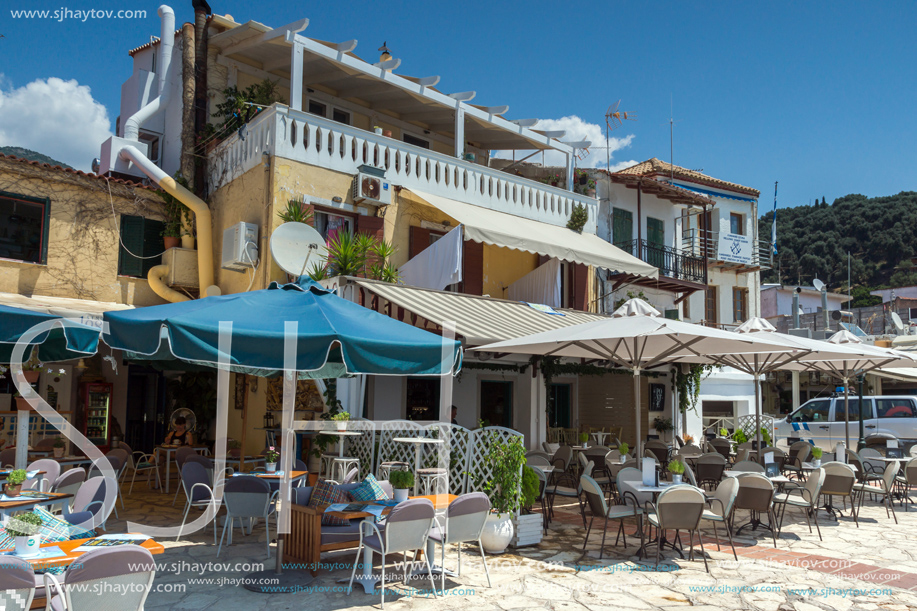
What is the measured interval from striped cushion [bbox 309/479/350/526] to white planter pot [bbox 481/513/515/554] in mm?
1887

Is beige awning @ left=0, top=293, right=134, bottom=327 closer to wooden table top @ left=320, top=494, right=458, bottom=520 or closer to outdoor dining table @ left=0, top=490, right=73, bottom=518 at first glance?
outdoor dining table @ left=0, top=490, right=73, bottom=518

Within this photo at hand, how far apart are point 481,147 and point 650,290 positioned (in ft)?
24.5

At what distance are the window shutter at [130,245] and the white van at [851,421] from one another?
53.3 feet

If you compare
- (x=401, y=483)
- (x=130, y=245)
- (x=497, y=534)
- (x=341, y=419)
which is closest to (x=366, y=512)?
(x=401, y=483)

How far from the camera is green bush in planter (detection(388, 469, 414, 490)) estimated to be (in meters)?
6.69

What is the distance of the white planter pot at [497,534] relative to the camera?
8000 mm

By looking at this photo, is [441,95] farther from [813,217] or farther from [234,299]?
[813,217]

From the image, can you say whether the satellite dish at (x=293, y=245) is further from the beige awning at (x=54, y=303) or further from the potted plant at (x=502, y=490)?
the potted plant at (x=502, y=490)

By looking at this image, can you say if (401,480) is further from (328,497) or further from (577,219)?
(577,219)

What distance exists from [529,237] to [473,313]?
2136 mm

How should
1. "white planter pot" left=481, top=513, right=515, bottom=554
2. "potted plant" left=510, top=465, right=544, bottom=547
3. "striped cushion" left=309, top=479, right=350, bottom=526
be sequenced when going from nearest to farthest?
"striped cushion" left=309, top=479, right=350, bottom=526 < "white planter pot" left=481, top=513, right=515, bottom=554 < "potted plant" left=510, top=465, right=544, bottom=547

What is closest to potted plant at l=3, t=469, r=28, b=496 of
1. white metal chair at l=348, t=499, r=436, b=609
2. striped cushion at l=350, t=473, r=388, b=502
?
striped cushion at l=350, t=473, r=388, b=502

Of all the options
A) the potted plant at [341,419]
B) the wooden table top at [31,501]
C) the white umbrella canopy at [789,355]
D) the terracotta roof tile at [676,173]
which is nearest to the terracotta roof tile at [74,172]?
the potted plant at [341,419]

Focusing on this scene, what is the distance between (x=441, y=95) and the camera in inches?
621
